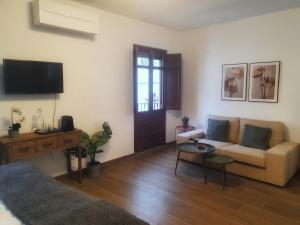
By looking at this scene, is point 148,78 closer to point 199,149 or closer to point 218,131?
point 218,131

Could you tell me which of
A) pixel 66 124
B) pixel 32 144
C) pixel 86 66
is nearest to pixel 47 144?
pixel 32 144

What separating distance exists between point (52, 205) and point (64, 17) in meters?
2.58

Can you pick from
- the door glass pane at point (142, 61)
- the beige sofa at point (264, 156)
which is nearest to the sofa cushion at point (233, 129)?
the beige sofa at point (264, 156)

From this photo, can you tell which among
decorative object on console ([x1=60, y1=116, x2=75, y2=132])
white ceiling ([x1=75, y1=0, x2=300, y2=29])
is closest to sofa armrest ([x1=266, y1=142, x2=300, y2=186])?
white ceiling ([x1=75, y1=0, x2=300, y2=29])

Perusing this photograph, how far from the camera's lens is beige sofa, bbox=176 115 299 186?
318 cm

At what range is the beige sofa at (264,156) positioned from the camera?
10.4 ft

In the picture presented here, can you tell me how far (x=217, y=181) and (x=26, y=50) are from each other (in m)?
3.25

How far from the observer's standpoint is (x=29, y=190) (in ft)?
5.18

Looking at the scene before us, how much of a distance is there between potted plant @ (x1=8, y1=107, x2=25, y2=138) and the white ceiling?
1.89 m

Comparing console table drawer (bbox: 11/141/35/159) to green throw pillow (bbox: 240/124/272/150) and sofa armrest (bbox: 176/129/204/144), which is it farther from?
green throw pillow (bbox: 240/124/272/150)

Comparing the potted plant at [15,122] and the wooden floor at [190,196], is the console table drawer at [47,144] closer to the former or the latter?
the potted plant at [15,122]

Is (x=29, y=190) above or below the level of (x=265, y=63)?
below

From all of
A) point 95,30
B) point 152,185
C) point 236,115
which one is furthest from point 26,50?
point 236,115

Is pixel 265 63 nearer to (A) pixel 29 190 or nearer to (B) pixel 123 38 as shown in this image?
(B) pixel 123 38
